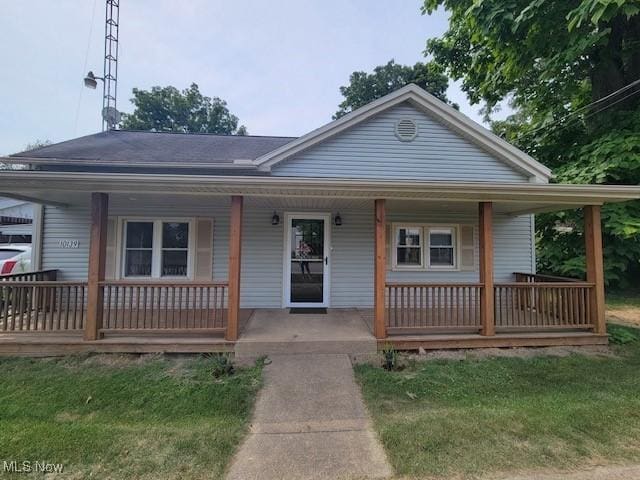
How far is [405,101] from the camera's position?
7812 millimetres

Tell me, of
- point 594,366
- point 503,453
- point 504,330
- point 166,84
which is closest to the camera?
point 503,453

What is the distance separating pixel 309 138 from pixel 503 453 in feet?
21.9

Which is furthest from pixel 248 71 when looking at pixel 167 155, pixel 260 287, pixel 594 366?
pixel 594 366

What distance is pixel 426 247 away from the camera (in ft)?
25.0

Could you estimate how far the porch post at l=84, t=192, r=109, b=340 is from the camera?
15.8 ft

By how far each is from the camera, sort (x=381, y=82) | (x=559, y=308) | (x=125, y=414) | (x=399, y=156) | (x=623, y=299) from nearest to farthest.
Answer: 1. (x=125, y=414)
2. (x=559, y=308)
3. (x=399, y=156)
4. (x=623, y=299)
5. (x=381, y=82)

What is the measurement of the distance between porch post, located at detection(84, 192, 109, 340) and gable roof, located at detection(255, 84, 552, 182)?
4.16 m

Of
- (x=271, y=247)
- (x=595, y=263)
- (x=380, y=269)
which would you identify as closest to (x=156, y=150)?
(x=271, y=247)

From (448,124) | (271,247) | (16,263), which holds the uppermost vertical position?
(448,124)

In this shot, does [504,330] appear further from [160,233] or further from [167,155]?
[167,155]

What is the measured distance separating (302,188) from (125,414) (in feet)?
11.6

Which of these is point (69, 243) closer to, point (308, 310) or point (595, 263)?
point (308, 310)

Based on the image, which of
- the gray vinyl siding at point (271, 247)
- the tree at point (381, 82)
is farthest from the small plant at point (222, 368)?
the tree at point (381, 82)

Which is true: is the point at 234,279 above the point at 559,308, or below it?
above
